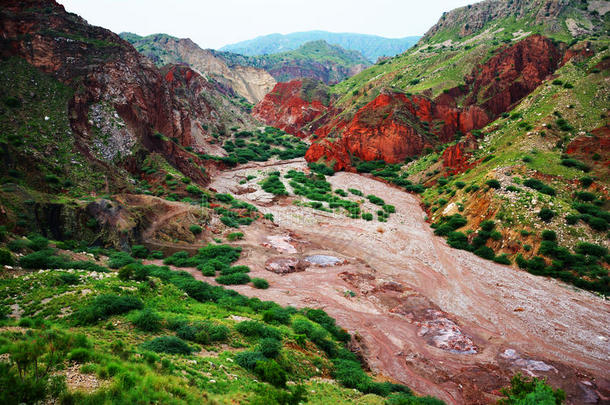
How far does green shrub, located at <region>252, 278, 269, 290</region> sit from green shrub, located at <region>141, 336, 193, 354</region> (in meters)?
10.8

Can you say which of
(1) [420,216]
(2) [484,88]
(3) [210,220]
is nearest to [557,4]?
(2) [484,88]

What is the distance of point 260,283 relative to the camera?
20.3 meters

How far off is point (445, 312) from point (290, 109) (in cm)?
8216

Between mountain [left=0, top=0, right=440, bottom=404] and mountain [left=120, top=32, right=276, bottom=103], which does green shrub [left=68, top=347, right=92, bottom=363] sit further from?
mountain [left=120, top=32, right=276, bottom=103]

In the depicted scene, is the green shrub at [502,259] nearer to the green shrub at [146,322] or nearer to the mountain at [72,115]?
the green shrub at [146,322]

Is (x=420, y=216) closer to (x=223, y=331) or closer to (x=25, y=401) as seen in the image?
(x=223, y=331)

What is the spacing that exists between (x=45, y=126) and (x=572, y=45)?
79.2 m

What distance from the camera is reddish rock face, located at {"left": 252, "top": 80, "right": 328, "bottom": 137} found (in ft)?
291

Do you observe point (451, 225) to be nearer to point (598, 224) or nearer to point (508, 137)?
point (598, 224)

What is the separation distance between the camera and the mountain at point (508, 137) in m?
25.5

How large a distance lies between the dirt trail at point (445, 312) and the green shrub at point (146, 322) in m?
9.28

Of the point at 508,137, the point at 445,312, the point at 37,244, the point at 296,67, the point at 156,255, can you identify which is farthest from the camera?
the point at 296,67

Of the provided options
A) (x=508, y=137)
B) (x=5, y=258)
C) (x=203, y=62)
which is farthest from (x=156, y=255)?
(x=203, y=62)

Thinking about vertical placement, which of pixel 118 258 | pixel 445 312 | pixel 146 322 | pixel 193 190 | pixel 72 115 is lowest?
pixel 445 312
